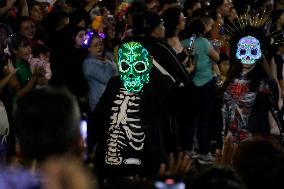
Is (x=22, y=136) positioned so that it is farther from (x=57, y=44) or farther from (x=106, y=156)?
(x=57, y=44)

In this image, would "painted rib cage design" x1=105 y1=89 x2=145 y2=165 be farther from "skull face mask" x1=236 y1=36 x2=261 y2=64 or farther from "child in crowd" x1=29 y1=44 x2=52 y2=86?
"child in crowd" x1=29 y1=44 x2=52 y2=86

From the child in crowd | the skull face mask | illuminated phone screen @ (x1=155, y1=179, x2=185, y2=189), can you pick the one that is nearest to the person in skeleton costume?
the skull face mask

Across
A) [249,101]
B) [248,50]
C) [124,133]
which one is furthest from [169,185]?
[248,50]

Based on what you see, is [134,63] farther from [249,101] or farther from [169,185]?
[169,185]

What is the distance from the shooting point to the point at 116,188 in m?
3.22

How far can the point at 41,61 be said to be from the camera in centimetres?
829

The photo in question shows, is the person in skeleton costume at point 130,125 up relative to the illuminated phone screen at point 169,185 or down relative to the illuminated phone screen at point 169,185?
up

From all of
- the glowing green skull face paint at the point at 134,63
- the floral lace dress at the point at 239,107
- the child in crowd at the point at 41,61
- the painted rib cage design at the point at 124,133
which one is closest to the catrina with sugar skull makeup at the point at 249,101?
the floral lace dress at the point at 239,107

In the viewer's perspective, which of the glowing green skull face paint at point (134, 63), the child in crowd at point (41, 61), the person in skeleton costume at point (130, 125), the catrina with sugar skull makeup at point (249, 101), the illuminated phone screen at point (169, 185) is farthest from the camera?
the child in crowd at point (41, 61)

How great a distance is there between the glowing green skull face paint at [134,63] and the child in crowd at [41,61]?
6.23 ft

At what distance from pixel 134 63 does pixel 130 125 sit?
0.55 m

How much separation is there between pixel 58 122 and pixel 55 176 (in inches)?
10.7

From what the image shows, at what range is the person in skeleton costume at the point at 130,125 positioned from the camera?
5957 millimetres

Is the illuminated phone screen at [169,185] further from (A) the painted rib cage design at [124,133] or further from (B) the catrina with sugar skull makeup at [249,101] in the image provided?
(B) the catrina with sugar skull makeup at [249,101]
